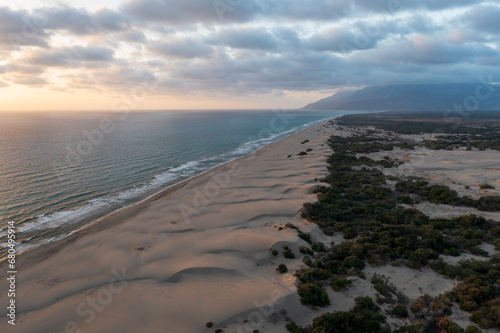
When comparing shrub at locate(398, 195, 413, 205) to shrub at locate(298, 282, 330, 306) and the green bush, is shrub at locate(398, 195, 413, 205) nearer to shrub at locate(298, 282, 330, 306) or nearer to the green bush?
the green bush

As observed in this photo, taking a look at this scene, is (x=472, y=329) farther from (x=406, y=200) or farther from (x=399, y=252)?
(x=406, y=200)

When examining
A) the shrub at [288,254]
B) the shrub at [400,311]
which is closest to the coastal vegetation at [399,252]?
the shrub at [400,311]

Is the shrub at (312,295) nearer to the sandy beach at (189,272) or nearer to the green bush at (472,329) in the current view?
the sandy beach at (189,272)

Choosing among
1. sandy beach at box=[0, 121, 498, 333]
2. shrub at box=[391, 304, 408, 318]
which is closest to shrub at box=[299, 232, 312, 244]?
sandy beach at box=[0, 121, 498, 333]

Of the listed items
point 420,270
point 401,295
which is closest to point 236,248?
point 401,295

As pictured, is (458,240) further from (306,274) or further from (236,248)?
(236,248)

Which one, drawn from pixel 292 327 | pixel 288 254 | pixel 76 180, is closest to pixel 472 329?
pixel 292 327
